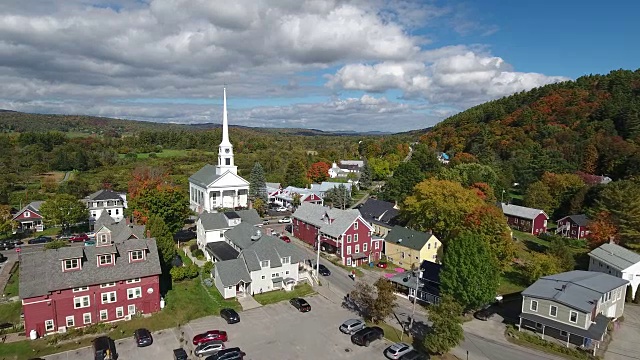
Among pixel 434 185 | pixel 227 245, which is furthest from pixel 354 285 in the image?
pixel 434 185

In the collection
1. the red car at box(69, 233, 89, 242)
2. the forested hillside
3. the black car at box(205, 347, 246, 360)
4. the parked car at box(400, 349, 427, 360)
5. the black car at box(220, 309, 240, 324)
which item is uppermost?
the forested hillside

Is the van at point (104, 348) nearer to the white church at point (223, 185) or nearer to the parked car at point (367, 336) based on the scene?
the parked car at point (367, 336)

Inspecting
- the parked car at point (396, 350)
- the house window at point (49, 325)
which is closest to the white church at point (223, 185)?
the house window at point (49, 325)

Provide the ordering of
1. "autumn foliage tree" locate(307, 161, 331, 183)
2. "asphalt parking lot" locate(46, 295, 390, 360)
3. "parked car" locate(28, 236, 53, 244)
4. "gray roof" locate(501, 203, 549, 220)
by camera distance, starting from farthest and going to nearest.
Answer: "autumn foliage tree" locate(307, 161, 331, 183), "gray roof" locate(501, 203, 549, 220), "parked car" locate(28, 236, 53, 244), "asphalt parking lot" locate(46, 295, 390, 360)

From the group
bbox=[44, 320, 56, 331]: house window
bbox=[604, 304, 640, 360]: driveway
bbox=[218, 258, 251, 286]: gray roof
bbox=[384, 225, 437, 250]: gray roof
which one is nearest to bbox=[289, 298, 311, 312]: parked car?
bbox=[218, 258, 251, 286]: gray roof

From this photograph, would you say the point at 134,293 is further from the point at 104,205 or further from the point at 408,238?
the point at 104,205

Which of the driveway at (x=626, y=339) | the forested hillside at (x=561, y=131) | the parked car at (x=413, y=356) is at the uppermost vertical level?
the forested hillside at (x=561, y=131)

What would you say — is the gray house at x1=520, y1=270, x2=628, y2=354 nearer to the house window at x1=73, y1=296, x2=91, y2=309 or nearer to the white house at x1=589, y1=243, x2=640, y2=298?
the white house at x1=589, y1=243, x2=640, y2=298
